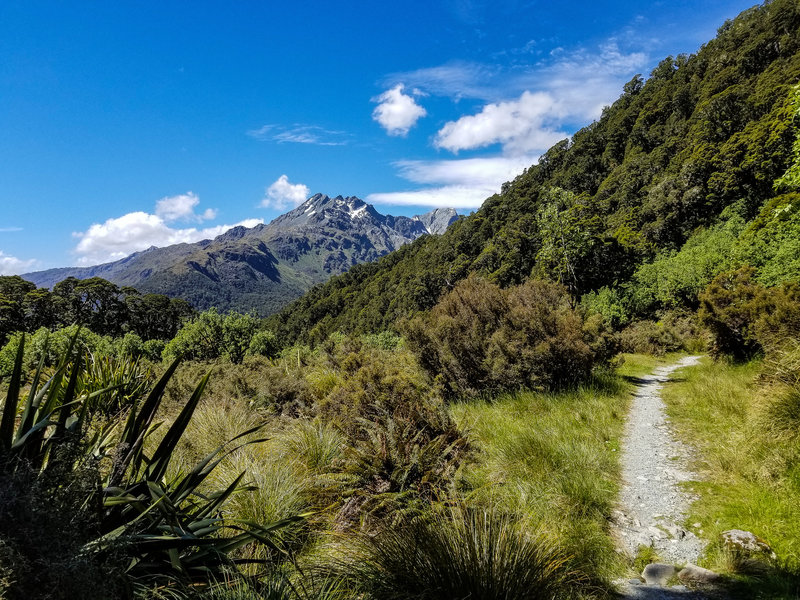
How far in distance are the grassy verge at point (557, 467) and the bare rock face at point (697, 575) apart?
0.49 metres

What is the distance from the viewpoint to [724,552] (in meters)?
3.37

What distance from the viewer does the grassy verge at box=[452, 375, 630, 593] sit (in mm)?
3514

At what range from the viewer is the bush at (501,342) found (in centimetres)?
883

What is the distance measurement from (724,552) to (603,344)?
6706 mm

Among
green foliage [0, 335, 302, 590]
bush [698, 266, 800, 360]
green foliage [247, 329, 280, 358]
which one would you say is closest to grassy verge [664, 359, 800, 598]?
bush [698, 266, 800, 360]

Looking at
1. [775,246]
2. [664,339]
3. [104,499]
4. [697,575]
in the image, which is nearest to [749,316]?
[697,575]

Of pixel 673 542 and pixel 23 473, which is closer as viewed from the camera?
pixel 23 473

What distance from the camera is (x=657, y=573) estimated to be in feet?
10.9

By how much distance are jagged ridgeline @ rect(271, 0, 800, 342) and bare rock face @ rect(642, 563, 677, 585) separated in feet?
64.2

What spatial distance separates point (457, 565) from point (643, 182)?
69738 mm

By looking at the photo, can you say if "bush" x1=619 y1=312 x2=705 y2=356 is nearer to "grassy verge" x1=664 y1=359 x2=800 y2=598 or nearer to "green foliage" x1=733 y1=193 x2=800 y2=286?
"green foliage" x1=733 y1=193 x2=800 y2=286

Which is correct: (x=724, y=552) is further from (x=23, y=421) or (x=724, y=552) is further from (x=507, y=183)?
(x=507, y=183)

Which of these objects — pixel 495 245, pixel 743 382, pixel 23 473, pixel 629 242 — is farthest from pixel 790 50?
pixel 23 473

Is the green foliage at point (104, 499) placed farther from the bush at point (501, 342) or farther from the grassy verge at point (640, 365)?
the grassy verge at point (640, 365)
